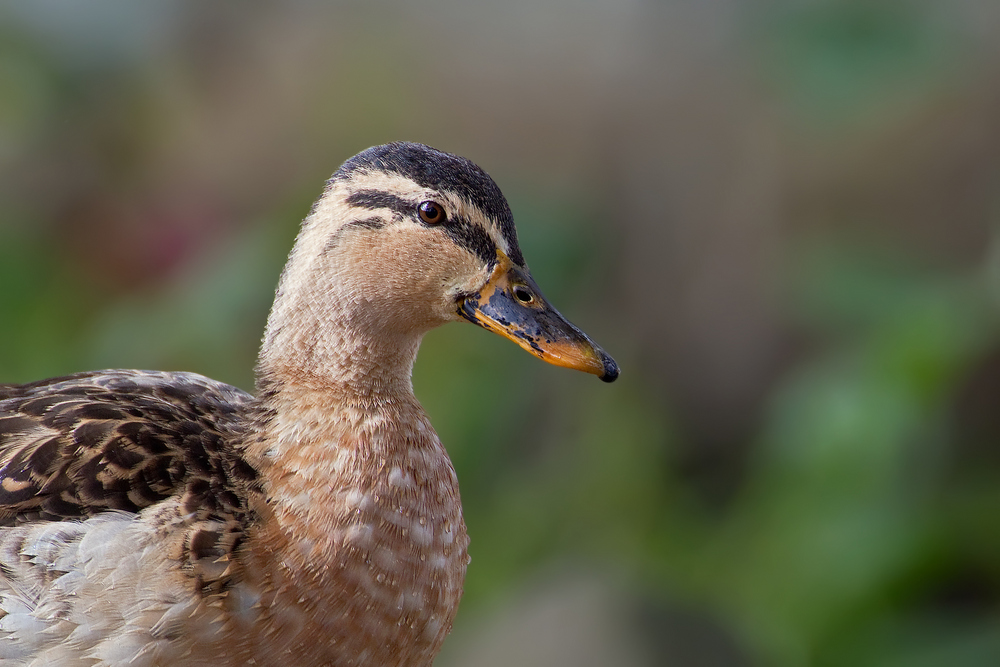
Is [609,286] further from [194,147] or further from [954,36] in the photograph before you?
[194,147]

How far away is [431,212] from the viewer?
3.44ft

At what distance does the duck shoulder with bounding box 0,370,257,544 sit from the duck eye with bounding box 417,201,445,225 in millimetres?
296

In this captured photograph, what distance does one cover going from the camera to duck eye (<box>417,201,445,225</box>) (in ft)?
3.43

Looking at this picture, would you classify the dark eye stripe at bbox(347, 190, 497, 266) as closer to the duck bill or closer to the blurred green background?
the duck bill


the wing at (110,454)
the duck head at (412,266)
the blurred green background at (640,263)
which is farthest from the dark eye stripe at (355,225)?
the blurred green background at (640,263)

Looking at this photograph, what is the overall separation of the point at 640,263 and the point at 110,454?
2.37 m

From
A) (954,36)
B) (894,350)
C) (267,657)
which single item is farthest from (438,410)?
(954,36)

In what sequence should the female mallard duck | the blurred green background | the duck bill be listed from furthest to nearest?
the blurred green background
the duck bill
the female mallard duck

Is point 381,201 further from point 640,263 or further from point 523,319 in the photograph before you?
point 640,263

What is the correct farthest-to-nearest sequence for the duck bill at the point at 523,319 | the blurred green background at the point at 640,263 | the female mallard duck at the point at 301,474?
the blurred green background at the point at 640,263 < the duck bill at the point at 523,319 < the female mallard duck at the point at 301,474

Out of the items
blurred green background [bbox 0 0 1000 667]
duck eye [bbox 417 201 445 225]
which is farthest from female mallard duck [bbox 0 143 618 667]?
blurred green background [bbox 0 0 1000 667]

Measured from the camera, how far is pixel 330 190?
1092 mm

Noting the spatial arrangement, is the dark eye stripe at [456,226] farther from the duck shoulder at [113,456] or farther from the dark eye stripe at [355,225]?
the duck shoulder at [113,456]

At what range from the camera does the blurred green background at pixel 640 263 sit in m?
2.04
